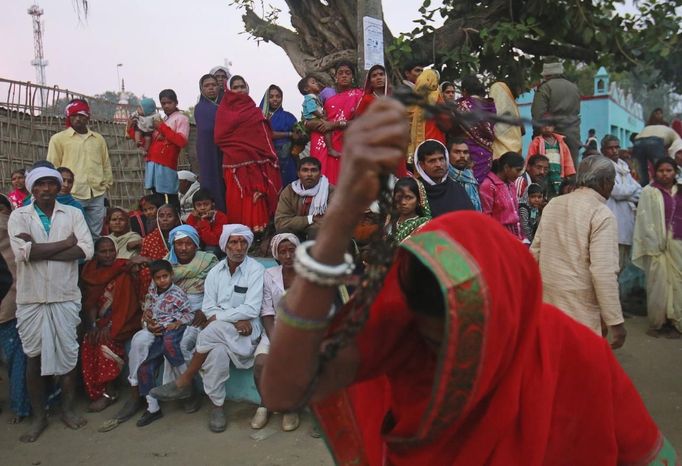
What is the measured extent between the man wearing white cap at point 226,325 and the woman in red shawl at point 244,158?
42.6 inches

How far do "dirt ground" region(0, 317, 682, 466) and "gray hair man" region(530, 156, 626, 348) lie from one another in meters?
1.21

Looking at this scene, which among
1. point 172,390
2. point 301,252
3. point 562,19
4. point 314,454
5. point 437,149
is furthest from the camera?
point 562,19

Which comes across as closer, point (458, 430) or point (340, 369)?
point (340, 369)

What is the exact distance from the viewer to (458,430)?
142 centimetres

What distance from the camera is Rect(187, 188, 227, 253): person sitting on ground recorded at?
6082 mm

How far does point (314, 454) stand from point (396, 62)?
16.7ft

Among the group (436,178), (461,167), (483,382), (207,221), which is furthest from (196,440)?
(483,382)

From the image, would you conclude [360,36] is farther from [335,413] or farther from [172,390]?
[335,413]

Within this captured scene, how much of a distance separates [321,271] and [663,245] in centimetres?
669

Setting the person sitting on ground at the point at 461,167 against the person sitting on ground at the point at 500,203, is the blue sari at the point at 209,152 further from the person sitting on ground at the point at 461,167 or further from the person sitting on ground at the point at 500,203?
the person sitting on ground at the point at 500,203

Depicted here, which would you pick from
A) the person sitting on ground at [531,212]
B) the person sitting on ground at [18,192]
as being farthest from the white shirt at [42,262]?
the person sitting on ground at [531,212]

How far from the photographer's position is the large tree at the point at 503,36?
7.84 meters

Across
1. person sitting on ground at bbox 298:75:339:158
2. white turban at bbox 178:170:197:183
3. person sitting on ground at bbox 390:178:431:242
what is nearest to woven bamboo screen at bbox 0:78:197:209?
white turban at bbox 178:170:197:183

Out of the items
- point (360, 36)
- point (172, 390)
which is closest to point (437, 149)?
point (360, 36)
